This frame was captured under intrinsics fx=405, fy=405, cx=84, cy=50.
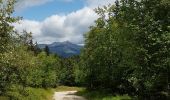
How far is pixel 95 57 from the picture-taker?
65.3 metres

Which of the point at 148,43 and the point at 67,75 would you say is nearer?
the point at 148,43

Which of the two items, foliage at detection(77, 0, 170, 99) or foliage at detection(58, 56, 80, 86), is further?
foliage at detection(58, 56, 80, 86)

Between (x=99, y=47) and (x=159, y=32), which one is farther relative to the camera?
(x=99, y=47)

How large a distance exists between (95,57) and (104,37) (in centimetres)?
486

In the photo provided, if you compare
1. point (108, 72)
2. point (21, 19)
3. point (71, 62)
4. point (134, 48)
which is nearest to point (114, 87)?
point (108, 72)

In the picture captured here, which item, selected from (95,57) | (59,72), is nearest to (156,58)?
(95,57)

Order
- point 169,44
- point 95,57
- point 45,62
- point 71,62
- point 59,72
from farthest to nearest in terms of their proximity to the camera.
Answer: point 71,62 → point 59,72 → point 45,62 → point 95,57 → point 169,44

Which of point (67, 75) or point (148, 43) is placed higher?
point (148, 43)

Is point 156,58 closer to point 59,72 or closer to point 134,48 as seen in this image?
point 134,48

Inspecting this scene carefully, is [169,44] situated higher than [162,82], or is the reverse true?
[169,44]

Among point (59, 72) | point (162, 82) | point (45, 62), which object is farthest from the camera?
point (59, 72)

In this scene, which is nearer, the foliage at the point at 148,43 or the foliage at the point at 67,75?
the foliage at the point at 148,43

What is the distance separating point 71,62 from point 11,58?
140 metres

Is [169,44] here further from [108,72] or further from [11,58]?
[108,72]
